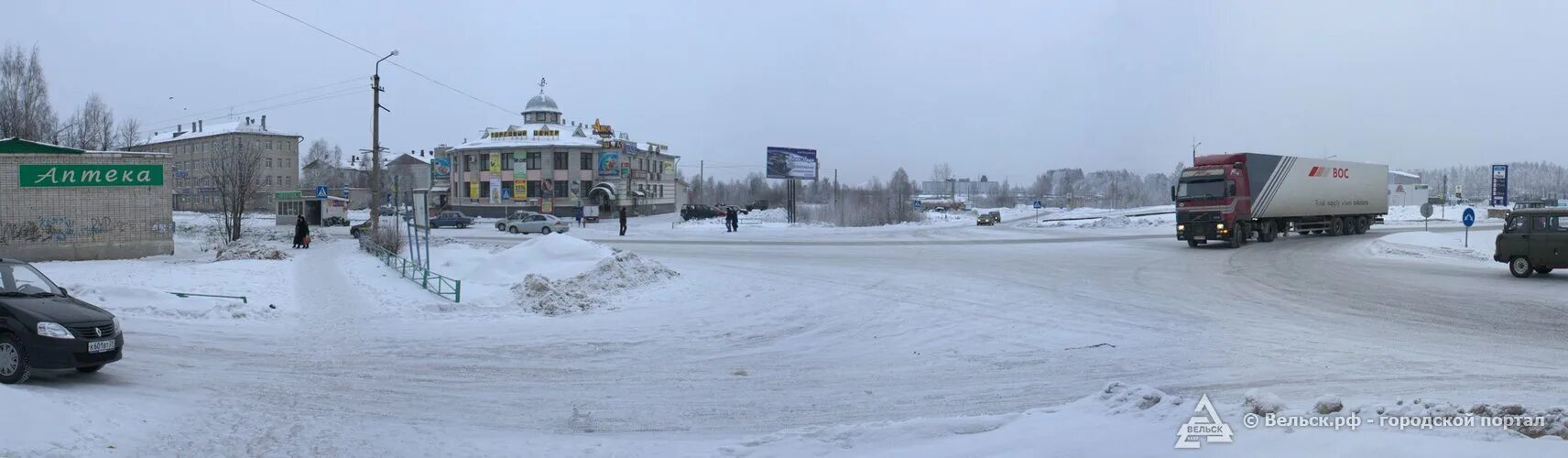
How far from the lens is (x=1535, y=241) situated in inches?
819

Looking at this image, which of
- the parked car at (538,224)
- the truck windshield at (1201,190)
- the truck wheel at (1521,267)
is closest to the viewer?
the truck wheel at (1521,267)

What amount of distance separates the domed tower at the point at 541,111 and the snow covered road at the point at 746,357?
217 feet

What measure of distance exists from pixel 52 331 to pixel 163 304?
746 centimetres

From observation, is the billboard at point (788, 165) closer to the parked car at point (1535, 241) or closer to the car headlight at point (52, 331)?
the parked car at point (1535, 241)

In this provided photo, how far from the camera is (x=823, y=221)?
65.4 metres

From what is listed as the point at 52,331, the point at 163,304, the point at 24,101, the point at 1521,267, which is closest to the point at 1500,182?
the point at 1521,267

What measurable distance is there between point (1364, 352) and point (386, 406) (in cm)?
1174

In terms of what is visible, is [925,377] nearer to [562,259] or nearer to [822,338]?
[822,338]

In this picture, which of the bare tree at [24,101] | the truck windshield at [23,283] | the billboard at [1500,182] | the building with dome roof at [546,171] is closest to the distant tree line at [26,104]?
the bare tree at [24,101]

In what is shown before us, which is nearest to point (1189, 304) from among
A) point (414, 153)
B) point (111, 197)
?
point (111, 197)

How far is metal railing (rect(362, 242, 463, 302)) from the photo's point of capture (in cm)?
1691

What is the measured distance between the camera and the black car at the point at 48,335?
855cm

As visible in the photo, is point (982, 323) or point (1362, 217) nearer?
point (982, 323)

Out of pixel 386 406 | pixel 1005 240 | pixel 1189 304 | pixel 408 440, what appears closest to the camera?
pixel 408 440
